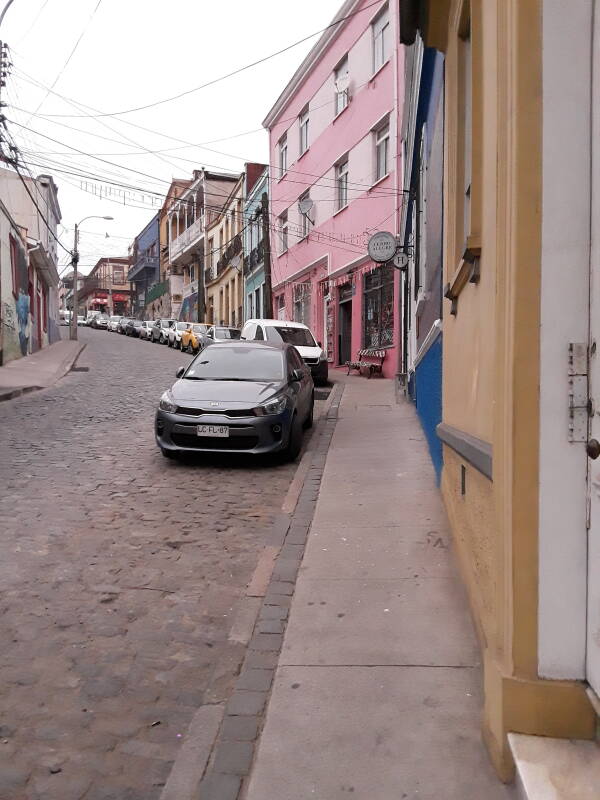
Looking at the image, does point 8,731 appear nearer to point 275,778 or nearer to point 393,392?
point 275,778

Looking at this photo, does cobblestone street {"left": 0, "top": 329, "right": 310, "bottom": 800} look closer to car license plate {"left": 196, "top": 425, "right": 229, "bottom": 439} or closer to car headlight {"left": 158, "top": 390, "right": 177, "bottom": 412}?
car license plate {"left": 196, "top": 425, "right": 229, "bottom": 439}

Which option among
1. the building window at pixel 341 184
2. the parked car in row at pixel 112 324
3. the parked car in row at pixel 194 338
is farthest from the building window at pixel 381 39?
the parked car in row at pixel 112 324

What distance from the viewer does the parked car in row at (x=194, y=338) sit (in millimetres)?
29828

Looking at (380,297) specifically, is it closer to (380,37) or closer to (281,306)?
(380,37)

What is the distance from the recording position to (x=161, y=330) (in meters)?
40.4

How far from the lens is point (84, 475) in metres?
7.77

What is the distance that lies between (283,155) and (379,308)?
12.8 metres

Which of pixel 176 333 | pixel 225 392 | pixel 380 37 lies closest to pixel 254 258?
pixel 176 333

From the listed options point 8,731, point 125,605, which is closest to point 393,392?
point 125,605

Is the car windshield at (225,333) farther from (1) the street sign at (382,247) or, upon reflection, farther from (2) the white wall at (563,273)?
(2) the white wall at (563,273)

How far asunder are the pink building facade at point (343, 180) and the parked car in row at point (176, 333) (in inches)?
261

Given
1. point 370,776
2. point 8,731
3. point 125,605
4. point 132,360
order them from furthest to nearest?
point 132,360, point 125,605, point 8,731, point 370,776

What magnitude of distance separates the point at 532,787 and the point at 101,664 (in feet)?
7.22

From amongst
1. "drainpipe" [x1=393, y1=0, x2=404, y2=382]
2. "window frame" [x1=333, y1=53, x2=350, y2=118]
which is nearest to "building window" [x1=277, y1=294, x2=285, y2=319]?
"window frame" [x1=333, y1=53, x2=350, y2=118]
